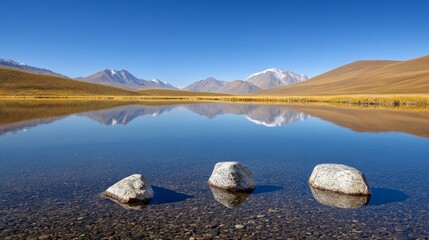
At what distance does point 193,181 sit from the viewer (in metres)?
13.5

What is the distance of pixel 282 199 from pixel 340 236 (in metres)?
2.99

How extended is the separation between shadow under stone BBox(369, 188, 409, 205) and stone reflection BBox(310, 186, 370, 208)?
11.2 inches

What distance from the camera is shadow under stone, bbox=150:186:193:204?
438 inches

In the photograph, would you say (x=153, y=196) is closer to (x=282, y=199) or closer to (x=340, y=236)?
(x=282, y=199)

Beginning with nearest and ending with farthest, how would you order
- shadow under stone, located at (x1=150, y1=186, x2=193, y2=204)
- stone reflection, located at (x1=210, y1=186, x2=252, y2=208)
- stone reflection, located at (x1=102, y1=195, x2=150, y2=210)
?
stone reflection, located at (x1=102, y1=195, x2=150, y2=210)
stone reflection, located at (x1=210, y1=186, x2=252, y2=208)
shadow under stone, located at (x1=150, y1=186, x2=193, y2=204)

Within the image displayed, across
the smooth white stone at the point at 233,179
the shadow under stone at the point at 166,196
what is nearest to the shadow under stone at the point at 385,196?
the smooth white stone at the point at 233,179

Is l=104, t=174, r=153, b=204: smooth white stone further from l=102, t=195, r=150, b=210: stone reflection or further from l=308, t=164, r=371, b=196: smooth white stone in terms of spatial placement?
l=308, t=164, r=371, b=196: smooth white stone

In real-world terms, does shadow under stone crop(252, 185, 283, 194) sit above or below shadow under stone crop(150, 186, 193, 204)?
below

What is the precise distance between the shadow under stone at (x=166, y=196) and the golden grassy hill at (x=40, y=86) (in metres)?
142

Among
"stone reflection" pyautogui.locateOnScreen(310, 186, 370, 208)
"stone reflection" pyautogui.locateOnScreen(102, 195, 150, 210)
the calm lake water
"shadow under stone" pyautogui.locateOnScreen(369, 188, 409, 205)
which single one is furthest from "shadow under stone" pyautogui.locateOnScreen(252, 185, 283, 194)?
"stone reflection" pyautogui.locateOnScreen(102, 195, 150, 210)

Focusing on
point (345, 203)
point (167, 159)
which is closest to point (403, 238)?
point (345, 203)

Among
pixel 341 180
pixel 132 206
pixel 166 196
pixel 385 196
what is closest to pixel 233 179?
pixel 166 196

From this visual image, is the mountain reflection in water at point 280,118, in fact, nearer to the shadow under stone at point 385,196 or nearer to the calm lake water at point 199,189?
the calm lake water at point 199,189

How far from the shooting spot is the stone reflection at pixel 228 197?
1099 cm
